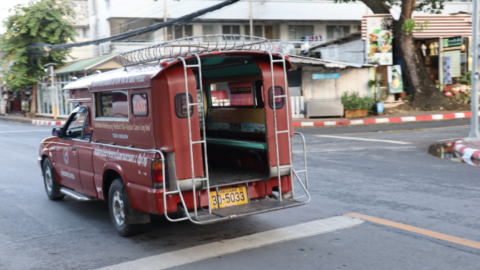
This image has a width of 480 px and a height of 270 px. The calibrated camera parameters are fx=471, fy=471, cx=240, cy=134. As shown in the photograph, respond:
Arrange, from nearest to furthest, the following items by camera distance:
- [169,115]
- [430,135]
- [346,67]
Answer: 1. [169,115]
2. [430,135]
3. [346,67]

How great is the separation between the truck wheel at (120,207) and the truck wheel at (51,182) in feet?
7.33

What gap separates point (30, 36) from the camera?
29922 millimetres

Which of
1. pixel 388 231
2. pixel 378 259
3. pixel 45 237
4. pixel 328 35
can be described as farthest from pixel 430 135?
pixel 328 35

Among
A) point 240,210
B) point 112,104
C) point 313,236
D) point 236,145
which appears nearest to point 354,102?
point 236,145

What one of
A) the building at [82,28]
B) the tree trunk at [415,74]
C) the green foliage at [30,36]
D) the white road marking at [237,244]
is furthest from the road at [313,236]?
the building at [82,28]

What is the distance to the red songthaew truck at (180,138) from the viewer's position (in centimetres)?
484

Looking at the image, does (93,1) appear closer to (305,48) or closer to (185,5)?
(185,5)

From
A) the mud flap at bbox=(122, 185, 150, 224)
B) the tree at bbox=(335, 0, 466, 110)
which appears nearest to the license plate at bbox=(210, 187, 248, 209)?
the mud flap at bbox=(122, 185, 150, 224)

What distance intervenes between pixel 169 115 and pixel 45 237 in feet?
7.55

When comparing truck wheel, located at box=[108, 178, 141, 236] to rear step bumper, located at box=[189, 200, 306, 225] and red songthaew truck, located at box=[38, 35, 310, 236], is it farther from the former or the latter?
rear step bumper, located at box=[189, 200, 306, 225]

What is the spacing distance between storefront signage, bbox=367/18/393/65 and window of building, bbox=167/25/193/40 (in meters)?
17.0

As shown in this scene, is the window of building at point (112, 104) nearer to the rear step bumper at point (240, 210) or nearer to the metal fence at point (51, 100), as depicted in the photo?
the rear step bumper at point (240, 210)

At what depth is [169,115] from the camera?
4.80 meters

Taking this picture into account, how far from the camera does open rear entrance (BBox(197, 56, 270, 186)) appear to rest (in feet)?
19.5
